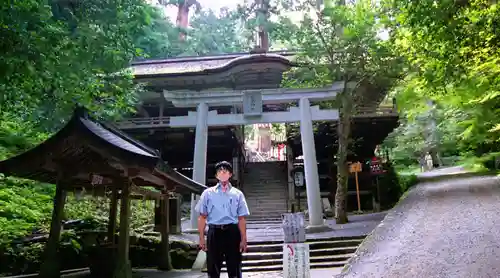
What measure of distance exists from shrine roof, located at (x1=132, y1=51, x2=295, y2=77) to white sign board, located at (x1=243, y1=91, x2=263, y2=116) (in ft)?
15.4

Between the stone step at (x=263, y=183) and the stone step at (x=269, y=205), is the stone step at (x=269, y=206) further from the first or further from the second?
the stone step at (x=263, y=183)

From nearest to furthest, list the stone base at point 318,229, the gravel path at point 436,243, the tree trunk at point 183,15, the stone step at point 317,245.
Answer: the gravel path at point 436,243 → the stone step at point 317,245 → the stone base at point 318,229 → the tree trunk at point 183,15

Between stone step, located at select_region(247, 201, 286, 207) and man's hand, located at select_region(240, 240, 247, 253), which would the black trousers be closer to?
man's hand, located at select_region(240, 240, 247, 253)

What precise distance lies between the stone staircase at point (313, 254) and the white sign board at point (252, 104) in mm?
4213

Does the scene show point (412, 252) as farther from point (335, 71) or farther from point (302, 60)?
point (302, 60)

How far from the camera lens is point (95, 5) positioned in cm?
1016

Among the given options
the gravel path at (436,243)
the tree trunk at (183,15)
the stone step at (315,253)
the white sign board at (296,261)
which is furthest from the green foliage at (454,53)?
the tree trunk at (183,15)

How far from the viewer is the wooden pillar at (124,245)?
228 inches

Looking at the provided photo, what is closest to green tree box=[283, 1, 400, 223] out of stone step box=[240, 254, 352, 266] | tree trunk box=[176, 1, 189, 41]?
stone step box=[240, 254, 352, 266]

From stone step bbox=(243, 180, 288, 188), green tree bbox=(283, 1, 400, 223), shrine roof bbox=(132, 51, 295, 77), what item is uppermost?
shrine roof bbox=(132, 51, 295, 77)

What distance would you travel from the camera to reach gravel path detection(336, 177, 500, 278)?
4.83 meters

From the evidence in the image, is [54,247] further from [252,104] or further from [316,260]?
[252,104]

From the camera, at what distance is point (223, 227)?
13.6 ft

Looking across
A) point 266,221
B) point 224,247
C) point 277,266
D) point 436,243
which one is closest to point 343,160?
point 266,221
